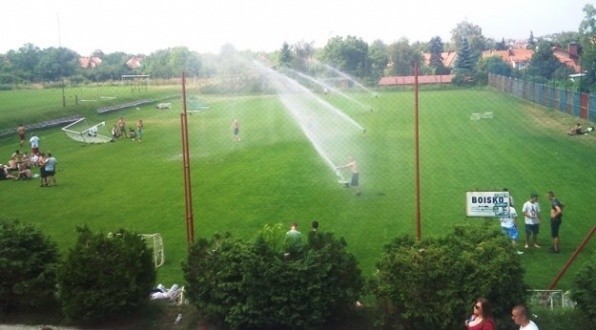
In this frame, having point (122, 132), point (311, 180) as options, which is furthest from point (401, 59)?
point (311, 180)

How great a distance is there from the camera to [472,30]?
80562mm

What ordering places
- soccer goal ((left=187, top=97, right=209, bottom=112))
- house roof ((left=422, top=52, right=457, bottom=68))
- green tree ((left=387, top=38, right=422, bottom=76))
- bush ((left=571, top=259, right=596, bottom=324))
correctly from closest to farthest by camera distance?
bush ((left=571, top=259, right=596, bottom=324))
green tree ((left=387, top=38, right=422, bottom=76))
house roof ((left=422, top=52, right=457, bottom=68))
soccer goal ((left=187, top=97, right=209, bottom=112))

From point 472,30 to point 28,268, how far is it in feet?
246

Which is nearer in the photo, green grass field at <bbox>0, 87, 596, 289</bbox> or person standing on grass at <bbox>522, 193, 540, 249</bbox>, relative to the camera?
person standing on grass at <bbox>522, 193, 540, 249</bbox>

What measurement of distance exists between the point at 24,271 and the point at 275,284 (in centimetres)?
440

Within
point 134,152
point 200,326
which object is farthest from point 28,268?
point 134,152

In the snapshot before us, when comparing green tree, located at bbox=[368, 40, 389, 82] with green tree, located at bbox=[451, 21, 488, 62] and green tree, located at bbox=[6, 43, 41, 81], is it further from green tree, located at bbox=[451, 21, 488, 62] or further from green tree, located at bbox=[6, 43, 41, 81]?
green tree, located at bbox=[6, 43, 41, 81]

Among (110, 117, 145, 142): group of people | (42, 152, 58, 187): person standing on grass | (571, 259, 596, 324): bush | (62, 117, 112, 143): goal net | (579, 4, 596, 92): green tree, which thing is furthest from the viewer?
(579, 4, 596, 92): green tree

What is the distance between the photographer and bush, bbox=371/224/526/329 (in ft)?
33.0

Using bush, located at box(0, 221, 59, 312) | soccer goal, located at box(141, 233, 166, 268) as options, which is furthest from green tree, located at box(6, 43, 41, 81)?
bush, located at box(0, 221, 59, 312)

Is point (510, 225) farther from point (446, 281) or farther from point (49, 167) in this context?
point (49, 167)

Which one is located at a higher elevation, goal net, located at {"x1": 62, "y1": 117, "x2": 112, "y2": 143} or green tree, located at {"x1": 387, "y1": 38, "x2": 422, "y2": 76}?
green tree, located at {"x1": 387, "y1": 38, "x2": 422, "y2": 76}

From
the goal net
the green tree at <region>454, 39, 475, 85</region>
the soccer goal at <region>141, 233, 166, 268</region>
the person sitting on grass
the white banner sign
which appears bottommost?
the soccer goal at <region>141, 233, 166, 268</region>

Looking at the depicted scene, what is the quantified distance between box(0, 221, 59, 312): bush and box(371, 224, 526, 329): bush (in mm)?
5620
